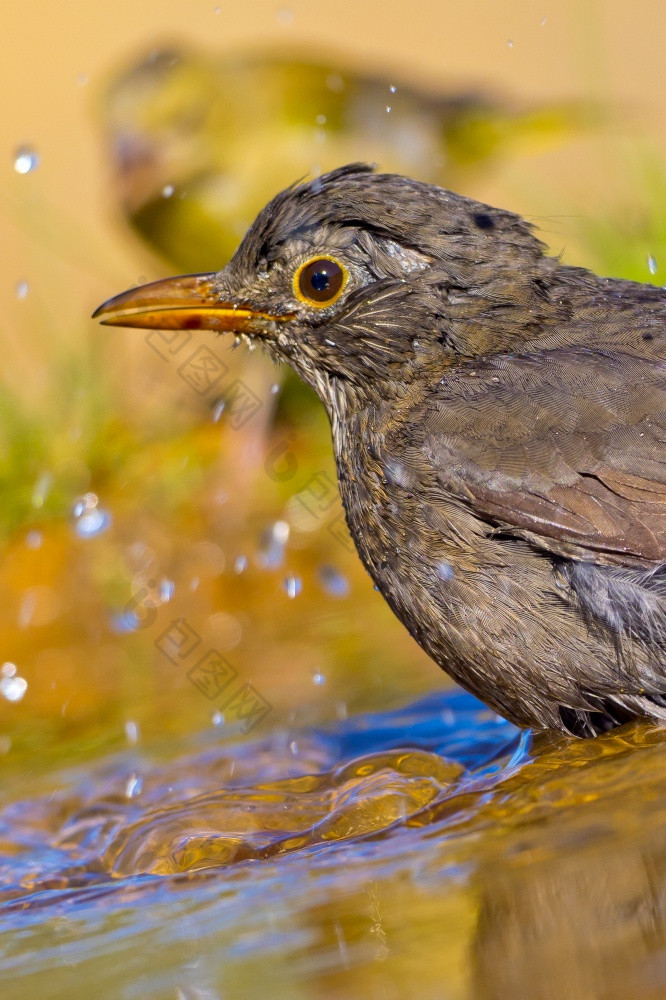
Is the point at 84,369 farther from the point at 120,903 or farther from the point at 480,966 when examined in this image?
the point at 480,966

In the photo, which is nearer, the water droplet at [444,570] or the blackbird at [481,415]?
the blackbird at [481,415]

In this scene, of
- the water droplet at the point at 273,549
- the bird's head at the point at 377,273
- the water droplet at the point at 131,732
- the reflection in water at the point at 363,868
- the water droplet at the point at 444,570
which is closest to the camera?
the reflection in water at the point at 363,868

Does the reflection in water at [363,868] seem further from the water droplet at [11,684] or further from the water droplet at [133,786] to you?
the water droplet at [11,684]

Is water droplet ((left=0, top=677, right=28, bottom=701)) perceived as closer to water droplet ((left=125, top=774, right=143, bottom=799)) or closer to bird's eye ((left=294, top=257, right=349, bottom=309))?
water droplet ((left=125, top=774, right=143, bottom=799))

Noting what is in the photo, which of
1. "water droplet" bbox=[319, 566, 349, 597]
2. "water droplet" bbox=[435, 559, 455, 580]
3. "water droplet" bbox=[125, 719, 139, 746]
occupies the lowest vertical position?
"water droplet" bbox=[435, 559, 455, 580]

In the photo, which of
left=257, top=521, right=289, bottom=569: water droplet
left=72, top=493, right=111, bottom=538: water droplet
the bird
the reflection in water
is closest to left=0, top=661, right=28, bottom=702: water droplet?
left=72, top=493, right=111, bottom=538: water droplet

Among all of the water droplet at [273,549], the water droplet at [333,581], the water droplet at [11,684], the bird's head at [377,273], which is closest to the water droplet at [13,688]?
the water droplet at [11,684]

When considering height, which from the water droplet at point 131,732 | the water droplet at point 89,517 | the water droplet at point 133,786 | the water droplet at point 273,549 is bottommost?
the water droplet at point 133,786

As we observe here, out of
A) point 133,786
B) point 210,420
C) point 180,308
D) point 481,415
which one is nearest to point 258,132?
point 210,420
